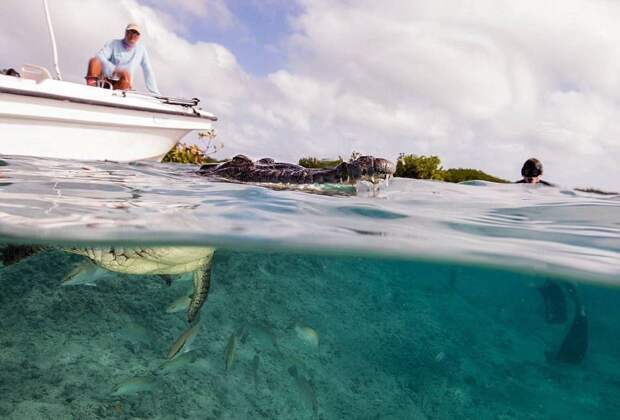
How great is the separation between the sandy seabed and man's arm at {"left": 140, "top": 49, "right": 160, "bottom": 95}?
470cm

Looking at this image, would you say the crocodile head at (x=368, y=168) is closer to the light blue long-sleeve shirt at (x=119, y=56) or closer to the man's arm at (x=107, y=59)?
the light blue long-sleeve shirt at (x=119, y=56)

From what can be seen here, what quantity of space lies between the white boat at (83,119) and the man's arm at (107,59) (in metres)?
1.10

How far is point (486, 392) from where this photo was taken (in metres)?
7.96

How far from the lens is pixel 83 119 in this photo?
31.7ft

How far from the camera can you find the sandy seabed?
5.53 meters

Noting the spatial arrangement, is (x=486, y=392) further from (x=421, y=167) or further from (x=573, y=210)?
(x=421, y=167)

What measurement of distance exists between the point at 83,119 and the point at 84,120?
35mm

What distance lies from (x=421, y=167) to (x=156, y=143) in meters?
9.07

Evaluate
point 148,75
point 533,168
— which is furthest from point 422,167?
point 148,75

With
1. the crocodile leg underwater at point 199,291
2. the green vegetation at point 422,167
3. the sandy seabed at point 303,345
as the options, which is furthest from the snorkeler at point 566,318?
the green vegetation at point 422,167

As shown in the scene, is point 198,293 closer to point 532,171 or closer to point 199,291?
point 199,291

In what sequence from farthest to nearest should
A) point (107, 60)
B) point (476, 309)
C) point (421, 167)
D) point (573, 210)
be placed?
point (421, 167) → point (107, 60) → point (476, 309) → point (573, 210)

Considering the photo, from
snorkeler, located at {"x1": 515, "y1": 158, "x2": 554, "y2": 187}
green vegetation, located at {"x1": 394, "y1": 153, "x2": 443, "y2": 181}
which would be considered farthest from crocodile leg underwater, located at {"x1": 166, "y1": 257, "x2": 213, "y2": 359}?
green vegetation, located at {"x1": 394, "y1": 153, "x2": 443, "y2": 181}

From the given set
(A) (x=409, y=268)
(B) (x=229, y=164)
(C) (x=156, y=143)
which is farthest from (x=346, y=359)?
(C) (x=156, y=143)
